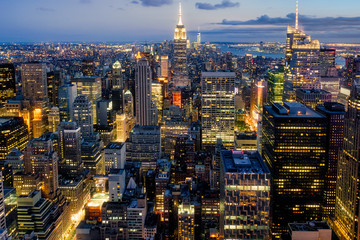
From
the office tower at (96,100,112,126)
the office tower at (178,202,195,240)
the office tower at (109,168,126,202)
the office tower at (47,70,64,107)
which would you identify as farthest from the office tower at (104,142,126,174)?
the office tower at (47,70,64,107)

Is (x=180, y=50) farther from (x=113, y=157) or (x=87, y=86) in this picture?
(x=113, y=157)

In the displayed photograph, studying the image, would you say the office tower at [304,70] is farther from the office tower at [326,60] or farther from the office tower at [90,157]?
the office tower at [90,157]

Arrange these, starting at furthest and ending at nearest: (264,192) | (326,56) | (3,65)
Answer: (326,56) → (3,65) → (264,192)

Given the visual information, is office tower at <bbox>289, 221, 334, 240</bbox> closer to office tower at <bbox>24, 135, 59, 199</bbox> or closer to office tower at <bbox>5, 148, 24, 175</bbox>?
Result: office tower at <bbox>24, 135, 59, 199</bbox>

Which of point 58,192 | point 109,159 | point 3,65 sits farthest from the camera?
point 3,65

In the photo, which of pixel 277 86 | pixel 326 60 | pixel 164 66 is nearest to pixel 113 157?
pixel 277 86

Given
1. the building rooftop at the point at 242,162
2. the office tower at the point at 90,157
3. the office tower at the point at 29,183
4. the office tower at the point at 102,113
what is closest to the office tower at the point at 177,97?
the office tower at the point at 102,113

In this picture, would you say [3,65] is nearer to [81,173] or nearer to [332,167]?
[81,173]

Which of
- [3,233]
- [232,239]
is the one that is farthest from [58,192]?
[232,239]
